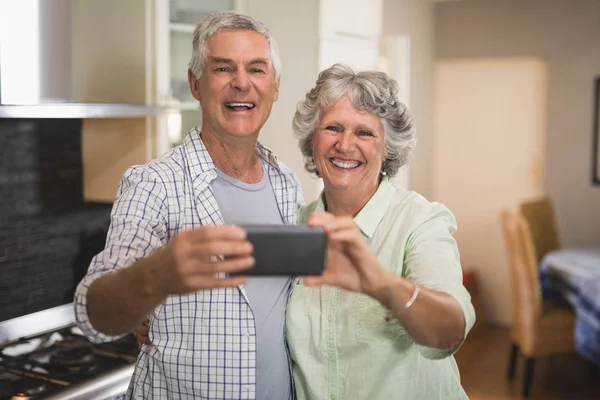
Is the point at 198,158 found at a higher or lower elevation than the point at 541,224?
higher

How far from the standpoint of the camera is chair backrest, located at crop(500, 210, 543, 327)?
4047 millimetres

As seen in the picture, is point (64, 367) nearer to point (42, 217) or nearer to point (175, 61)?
point (42, 217)

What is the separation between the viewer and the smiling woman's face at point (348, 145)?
5.05 feet

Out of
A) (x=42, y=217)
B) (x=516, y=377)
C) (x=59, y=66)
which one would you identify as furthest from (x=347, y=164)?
(x=516, y=377)

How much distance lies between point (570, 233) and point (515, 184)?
570 mm

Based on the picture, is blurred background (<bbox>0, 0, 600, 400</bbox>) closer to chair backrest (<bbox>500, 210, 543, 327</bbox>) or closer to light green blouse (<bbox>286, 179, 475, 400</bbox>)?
chair backrest (<bbox>500, 210, 543, 327</bbox>)

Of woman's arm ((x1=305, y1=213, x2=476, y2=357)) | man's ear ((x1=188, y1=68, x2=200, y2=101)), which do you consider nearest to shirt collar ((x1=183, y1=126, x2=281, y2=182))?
man's ear ((x1=188, y1=68, x2=200, y2=101))

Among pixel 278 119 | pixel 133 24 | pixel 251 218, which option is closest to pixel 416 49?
pixel 278 119

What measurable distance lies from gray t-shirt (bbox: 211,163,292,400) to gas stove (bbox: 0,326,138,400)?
2.57ft

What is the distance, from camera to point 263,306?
154 centimetres

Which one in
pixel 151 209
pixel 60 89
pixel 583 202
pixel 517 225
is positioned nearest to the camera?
pixel 151 209

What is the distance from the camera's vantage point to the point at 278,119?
2.97 m

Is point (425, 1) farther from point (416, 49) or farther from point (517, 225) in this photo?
point (517, 225)

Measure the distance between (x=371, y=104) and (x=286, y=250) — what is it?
0.59 metres
